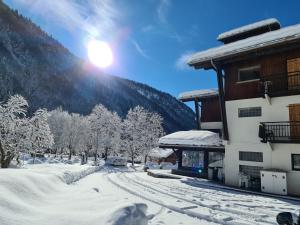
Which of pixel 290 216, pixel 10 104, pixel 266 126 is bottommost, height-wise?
pixel 290 216

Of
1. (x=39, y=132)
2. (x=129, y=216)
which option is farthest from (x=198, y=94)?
(x=129, y=216)

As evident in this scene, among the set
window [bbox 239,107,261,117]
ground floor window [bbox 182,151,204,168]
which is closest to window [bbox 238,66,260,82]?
window [bbox 239,107,261,117]

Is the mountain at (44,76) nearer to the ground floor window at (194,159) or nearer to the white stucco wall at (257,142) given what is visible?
the ground floor window at (194,159)

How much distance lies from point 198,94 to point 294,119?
1206cm

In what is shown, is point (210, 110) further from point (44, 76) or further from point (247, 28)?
point (44, 76)

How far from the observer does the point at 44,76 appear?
162 m

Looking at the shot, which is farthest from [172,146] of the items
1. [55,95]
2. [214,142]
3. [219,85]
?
[55,95]

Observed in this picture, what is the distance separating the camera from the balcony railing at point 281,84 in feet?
61.6

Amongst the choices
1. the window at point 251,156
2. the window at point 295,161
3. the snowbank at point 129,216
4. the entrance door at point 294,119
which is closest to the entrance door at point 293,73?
the entrance door at point 294,119

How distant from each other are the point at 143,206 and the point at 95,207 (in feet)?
3.95

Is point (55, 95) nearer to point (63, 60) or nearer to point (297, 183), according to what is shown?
point (63, 60)

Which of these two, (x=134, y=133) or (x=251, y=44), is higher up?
(x=251, y=44)

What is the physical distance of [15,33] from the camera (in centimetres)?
17475

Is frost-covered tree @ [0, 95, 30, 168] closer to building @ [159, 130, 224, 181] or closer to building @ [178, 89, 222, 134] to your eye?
building @ [159, 130, 224, 181]
